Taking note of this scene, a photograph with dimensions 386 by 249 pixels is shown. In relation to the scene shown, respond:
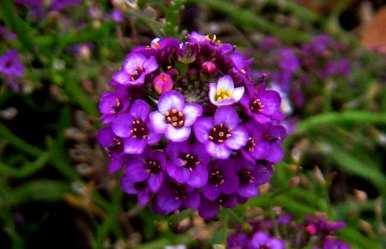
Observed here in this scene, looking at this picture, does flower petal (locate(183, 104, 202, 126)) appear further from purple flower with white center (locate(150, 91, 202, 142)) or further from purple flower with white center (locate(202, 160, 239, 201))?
purple flower with white center (locate(202, 160, 239, 201))

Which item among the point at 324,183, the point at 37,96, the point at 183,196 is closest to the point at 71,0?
the point at 37,96

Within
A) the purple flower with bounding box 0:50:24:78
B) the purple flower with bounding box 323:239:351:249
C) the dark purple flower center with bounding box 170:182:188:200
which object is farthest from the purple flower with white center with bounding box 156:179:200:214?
the purple flower with bounding box 0:50:24:78

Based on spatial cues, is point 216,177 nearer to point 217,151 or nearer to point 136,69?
point 217,151

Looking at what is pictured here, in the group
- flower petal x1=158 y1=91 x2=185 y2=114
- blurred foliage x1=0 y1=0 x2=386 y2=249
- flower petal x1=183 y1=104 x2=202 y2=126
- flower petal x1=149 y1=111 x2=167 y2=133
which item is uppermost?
flower petal x1=158 y1=91 x2=185 y2=114

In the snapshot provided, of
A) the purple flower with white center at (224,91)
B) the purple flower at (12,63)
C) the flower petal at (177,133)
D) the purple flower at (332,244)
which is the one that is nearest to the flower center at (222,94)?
the purple flower with white center at (224,91)

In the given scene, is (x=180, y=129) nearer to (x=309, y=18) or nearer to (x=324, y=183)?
(x=324, y=183)

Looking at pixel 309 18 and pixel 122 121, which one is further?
pixel 309 18
